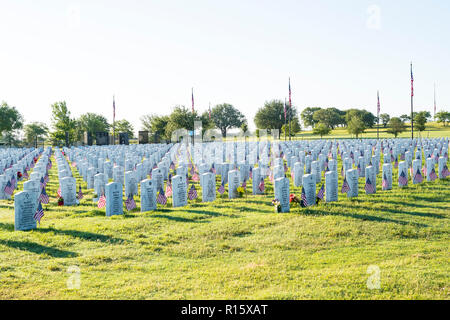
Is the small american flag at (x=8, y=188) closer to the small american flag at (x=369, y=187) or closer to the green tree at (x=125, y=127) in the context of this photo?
the small american flag at (x=369, y=187)

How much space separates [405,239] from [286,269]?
2963 millimetres

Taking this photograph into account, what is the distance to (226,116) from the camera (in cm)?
11744

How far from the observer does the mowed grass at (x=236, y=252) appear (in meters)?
5.32

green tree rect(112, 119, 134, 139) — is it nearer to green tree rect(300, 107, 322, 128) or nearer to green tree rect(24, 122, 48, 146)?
green tree rect(24, 122, 48, 146)

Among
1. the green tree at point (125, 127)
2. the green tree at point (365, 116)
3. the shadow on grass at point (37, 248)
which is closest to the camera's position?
the shadow on grass at point (37, 248)

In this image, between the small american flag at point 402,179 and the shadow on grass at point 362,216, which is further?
the small american flag at point 402,179

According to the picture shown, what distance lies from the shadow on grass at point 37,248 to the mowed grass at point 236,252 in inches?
0.7

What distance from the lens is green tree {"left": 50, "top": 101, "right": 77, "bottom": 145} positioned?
6206 cm

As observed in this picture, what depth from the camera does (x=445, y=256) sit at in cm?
642

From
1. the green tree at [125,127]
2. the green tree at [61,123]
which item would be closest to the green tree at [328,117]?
the green tree at [125,127]

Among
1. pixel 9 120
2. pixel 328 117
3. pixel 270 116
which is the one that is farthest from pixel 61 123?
pixel 328 117

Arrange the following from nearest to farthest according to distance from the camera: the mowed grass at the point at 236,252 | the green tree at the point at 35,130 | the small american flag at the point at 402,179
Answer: the mowed grass at the point at 236,252 → the small american flag at the point at 402,179 → the green tree at the point at 35,130
